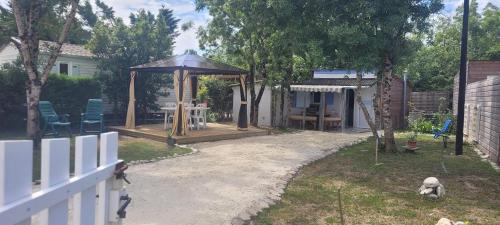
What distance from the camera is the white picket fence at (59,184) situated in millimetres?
1197

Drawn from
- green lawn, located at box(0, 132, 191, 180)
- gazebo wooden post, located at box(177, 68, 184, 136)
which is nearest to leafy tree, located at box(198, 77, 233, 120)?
gazebo wooden post, located at box(177, 68, 184, 136)

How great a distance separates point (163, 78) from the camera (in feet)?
58.9

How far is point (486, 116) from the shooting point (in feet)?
34.7

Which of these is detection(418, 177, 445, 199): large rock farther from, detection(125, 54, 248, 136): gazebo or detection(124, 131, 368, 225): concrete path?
detection(125, 54, 248, 136): gazebo

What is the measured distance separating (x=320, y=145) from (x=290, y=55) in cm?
562

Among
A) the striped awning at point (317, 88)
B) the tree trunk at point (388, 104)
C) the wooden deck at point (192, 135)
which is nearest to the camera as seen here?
the tree trunk at point (388, 104)

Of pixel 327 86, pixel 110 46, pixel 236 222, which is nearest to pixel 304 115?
pixel 327 86

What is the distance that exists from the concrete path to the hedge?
5720 mm

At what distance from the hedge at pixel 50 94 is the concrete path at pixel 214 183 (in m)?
5.72

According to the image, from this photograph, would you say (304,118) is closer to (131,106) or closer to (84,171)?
(131,106)

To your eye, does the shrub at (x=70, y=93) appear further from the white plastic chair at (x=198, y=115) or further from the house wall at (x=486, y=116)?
the house wall at (x=486, y=116)

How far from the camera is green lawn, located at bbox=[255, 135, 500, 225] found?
4938 millimetres

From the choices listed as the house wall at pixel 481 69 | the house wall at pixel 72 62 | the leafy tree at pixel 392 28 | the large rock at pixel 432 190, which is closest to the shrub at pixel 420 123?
the house wall at pixel 481 69

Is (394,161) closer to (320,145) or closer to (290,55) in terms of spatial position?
(320,145)
